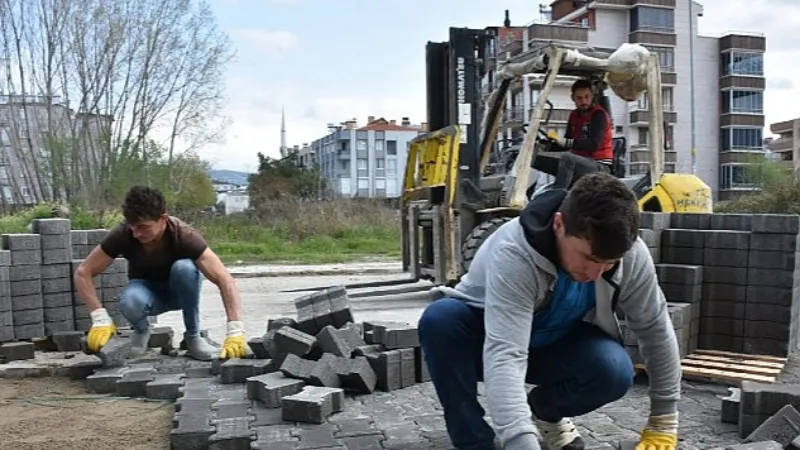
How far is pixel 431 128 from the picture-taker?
8.07 meters

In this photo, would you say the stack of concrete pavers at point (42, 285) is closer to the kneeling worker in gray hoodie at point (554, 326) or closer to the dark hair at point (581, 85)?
the kneeling worker in gray hoodie at point (554, 326)

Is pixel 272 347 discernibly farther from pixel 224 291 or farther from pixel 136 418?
pixel 136 418

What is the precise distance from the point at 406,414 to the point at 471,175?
4.30 m

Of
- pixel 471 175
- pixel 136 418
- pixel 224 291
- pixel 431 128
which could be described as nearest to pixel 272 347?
pixel 224 291

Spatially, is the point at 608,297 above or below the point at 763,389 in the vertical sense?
above

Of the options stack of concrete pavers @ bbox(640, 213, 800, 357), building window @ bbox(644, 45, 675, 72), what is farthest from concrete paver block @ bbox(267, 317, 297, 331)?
building window @ bbox(644, 45, 675, 72)

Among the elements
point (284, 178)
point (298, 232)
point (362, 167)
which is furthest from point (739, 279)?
point (362, 167)

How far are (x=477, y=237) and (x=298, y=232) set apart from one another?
43.3ft

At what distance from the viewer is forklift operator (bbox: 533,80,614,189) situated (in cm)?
646

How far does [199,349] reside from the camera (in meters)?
4.80

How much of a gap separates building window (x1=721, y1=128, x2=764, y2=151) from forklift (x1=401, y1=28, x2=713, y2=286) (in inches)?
1553

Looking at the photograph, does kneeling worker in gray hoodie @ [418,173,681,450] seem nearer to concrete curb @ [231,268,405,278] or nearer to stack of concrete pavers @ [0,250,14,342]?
stack of concrete pavers @ [0,250,14,342]

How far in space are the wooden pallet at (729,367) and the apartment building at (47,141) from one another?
17.1m

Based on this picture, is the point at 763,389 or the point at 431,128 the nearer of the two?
the point at 763,389
